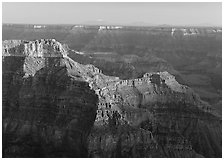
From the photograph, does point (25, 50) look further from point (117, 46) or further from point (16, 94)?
point (117, 46)

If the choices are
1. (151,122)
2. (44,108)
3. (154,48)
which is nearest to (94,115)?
(151,122)

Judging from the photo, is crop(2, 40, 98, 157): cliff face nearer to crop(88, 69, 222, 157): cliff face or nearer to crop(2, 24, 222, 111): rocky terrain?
crop(88, 69, 222, 157): cliff face

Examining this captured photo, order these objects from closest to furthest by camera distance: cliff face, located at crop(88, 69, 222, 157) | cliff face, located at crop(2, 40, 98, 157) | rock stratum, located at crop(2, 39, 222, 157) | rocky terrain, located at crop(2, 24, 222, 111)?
cliff face, located at crop(88, 69, 222, 157) < rock stratum, located at crop(2, 39, 222, 157) < cliff face, located at crop(2, 40, 98, 157) < rocky terrain, located at crop(2, 24, 222, 111)

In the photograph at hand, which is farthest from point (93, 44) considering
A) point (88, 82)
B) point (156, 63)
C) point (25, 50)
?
point (88, 82)

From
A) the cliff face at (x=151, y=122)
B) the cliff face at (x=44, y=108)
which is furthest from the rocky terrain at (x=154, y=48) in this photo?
the cliff face at (x=151, y=122)

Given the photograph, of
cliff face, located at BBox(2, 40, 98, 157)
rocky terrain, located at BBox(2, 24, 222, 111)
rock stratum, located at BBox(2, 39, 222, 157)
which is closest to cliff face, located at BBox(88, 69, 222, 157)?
rock stratum, located at BBox(2, 39, 222, 157)

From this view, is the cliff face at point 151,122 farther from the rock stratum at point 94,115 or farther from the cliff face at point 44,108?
the cliff face at point 44,108

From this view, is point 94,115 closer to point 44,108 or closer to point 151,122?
point 151,122
